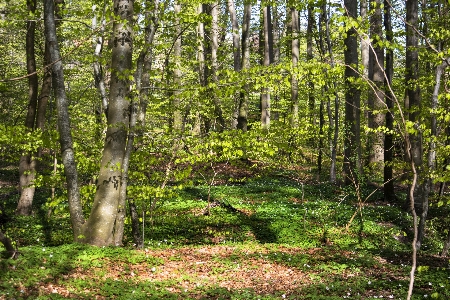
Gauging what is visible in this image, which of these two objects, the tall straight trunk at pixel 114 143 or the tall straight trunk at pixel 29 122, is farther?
the tall straight trunk at pixel 29 122

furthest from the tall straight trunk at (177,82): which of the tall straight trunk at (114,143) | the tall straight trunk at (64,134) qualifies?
the tall straight trunk at (64,134)

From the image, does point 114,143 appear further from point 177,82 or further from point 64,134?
point 177,82

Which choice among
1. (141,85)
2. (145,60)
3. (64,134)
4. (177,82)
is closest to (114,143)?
(64,134)

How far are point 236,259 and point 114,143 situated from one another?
3818mm

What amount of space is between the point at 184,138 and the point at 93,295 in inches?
145

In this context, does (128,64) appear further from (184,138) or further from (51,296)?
(51,296)

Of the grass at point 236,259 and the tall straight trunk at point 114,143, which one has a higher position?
the tall straight trunk at point 114,143

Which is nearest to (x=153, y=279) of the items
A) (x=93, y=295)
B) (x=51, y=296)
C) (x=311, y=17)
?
(x=93, y=295)

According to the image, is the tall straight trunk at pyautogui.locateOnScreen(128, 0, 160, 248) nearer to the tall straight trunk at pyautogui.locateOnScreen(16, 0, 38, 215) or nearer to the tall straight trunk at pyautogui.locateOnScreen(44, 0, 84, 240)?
the tall straight trunk at pyautogui.locateOnScreen(44, 0, 84, 240)

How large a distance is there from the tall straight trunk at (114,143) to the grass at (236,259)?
0.47 metres

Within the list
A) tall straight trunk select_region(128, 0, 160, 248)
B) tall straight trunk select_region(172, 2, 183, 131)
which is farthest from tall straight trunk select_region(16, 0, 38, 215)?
tall straight trunk select_region(128, 0, 160, 248)

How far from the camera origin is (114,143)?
26.2 feet

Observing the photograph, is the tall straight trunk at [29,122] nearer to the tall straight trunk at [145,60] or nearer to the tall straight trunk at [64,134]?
the tall straight trunk at [64,134]

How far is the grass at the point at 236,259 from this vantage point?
6535 mm
